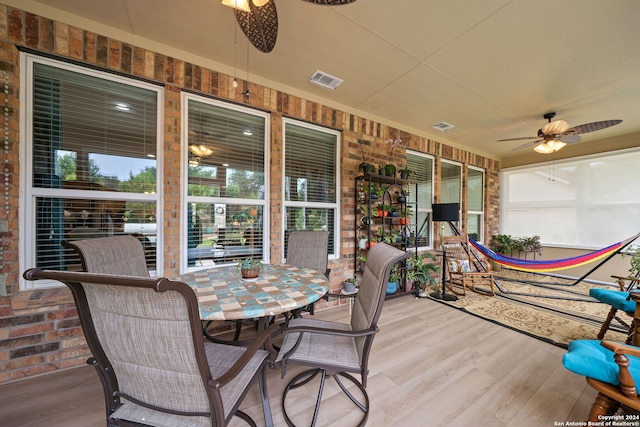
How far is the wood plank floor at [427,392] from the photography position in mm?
1364

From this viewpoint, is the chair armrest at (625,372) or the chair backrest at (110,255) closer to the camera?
the chair armrest at (625,372)

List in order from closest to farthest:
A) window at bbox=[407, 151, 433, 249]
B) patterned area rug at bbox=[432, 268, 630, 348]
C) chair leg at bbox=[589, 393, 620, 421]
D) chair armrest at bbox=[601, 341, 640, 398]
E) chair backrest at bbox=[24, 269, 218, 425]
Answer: chair backrest at bbox=[24, 269, 218, 425], chair armrest at bbox=[601, 341, 640, 398], chair leg at bbox=[589, 393, 620, 421], patterned area rug at bbox=[432, 268, 630, 348], window at bbox=[407, 151, 433, 249]

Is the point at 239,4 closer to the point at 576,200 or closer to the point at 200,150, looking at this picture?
the point at 200,150

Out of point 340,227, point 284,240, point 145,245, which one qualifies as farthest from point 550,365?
point 145,245

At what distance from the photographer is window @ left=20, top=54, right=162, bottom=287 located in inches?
68.6

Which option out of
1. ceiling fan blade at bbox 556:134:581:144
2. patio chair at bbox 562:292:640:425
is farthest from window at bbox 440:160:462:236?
patio chair at bbox 562:292:640:425

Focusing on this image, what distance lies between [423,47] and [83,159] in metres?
3.19

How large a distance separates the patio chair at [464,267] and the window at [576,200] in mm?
2274

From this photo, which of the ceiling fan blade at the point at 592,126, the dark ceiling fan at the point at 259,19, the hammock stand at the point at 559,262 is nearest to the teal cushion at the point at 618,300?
the hammock stand at the point at 559,262

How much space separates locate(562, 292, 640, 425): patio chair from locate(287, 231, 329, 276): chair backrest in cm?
173

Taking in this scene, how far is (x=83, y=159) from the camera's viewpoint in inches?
74.4

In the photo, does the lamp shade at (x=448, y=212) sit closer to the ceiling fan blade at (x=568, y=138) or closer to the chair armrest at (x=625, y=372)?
the ceiling fan blade at (x=568, y=138)

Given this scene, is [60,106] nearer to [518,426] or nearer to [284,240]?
[284,240]

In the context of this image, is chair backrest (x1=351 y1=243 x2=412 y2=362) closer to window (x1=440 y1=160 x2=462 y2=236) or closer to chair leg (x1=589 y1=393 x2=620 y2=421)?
chair leg (x1=589 y1=393 x2=620 y2=421)
